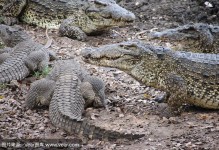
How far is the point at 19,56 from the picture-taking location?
8.38 metres

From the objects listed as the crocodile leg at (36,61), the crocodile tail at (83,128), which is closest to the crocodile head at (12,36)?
the crocodile leg at (36,61)

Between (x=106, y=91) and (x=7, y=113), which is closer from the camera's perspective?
(x=7, y=113)

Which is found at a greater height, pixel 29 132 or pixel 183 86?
pixel 183 86

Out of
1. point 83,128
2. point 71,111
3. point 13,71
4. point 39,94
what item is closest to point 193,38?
point 13,71

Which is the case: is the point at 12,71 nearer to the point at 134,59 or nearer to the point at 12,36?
the point at 12,36

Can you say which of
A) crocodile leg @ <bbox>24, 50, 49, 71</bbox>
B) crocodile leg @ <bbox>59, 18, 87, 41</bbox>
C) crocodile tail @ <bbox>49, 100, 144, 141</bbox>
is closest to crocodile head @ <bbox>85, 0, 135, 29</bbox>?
crocodile leg @ <bbox>59, 18, 87, 41</bbox>

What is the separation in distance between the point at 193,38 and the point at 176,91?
9.39ft

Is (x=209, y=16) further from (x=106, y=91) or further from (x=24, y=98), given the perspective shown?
(x=24, y=98)

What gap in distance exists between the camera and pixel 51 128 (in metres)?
6.16

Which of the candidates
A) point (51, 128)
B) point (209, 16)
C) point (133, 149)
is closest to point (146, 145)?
point (133, 149)

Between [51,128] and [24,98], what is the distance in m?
1.29

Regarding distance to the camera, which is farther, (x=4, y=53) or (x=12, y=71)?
(x=4, y=53)

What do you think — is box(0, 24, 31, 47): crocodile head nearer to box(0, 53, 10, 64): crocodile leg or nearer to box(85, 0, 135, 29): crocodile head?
box(0, 53, 10, 64): crocodile leg

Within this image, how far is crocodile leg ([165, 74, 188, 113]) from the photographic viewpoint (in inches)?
257
